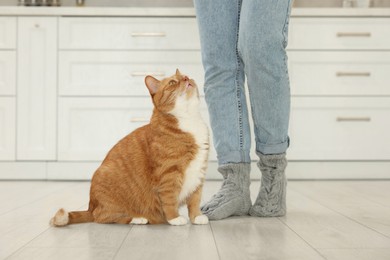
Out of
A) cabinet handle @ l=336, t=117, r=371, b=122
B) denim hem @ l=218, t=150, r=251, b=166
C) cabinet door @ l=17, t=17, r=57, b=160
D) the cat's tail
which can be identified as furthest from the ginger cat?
cabinet handle @ l=336, t=117, r=371, b=122

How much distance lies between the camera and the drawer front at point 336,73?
10.2 feet

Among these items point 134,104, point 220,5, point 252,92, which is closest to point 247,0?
point 220,5

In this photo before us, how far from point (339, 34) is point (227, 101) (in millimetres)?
1644

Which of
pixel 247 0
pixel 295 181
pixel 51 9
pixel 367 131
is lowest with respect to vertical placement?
pixel 295 181

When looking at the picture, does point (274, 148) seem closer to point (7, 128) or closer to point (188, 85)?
point (188, 85)

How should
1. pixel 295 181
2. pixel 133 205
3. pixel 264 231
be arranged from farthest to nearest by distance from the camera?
pixel 295 181 < pixel 133 205 < pixel 264 231

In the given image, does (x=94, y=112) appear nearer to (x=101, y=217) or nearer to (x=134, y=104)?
(x=134, y=104)

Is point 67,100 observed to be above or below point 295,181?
above

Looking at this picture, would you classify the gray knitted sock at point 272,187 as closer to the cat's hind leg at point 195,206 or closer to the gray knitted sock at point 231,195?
the gray knitted sock at point 231,195

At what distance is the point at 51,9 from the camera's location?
3057mm

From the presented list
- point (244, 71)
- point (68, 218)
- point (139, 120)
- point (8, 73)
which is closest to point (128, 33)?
point (139, 120)

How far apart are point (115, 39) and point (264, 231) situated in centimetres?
189

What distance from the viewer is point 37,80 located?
309 centimetres

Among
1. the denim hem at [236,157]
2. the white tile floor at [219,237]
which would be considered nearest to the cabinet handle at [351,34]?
the white tile floor at [219,237]
